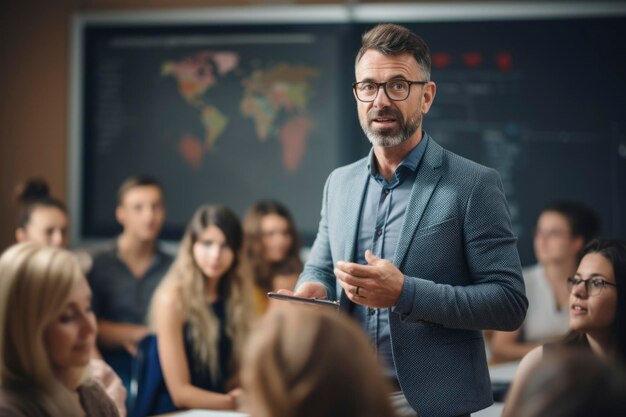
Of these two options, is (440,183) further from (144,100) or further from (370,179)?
(144,100)

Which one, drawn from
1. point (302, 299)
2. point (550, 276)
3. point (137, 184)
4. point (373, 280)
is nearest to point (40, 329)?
point (302, 299)

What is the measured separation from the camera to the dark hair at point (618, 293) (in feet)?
7.57

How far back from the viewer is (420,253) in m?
1.94

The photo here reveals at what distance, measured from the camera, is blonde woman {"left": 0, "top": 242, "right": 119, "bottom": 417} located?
1667 mm

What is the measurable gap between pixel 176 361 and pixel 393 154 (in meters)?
1.70

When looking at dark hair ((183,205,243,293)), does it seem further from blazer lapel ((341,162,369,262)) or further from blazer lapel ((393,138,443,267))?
blazer lapel ((393,138,443,267))

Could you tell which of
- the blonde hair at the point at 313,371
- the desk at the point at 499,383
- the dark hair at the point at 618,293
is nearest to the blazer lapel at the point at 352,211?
the desk at the point at 499,383

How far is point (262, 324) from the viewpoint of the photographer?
1226mm

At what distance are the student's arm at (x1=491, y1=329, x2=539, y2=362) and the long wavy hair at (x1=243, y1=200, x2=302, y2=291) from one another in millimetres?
1113

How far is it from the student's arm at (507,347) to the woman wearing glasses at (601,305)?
188 cm

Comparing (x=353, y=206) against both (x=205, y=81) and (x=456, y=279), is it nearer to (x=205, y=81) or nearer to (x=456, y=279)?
(x=456, y=279)

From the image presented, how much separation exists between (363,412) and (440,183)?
0.92 metres

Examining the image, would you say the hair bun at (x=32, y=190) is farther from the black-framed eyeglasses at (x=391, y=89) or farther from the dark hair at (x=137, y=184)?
the black-framed eyeglasses at (x=391, y=89)

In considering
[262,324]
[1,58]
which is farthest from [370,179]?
[1,58]
